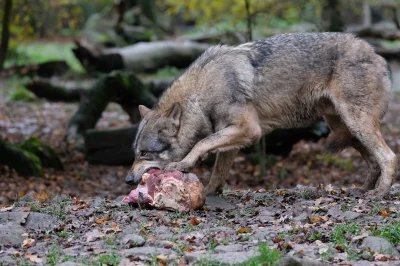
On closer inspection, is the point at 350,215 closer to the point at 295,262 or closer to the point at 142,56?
the point at 295,262

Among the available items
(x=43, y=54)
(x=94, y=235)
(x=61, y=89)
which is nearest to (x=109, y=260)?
(x=94, y=235)

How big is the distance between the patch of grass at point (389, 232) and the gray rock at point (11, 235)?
10.5ft

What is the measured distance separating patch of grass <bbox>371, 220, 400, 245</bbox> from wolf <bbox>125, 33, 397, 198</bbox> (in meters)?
1.57

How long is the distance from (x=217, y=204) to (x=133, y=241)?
1.88m

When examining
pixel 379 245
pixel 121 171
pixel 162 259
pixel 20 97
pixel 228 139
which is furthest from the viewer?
pixel 20 97

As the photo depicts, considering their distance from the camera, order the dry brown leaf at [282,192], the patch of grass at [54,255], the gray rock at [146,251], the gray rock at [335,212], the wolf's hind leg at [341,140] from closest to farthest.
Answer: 1. the patch of grass at [54,255]
2. the gray rock at [146,251]
3. the gray rock at [335,212]
4. the dry brown leaf at [282,192]
5. the wolf's hind leg at [341,140]

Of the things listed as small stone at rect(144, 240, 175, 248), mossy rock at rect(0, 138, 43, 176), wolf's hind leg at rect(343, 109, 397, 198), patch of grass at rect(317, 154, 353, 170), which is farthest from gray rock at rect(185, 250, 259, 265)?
patch of grass at rect(317, 154, 353, 170)

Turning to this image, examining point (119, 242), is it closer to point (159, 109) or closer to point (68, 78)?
point (159, 109)

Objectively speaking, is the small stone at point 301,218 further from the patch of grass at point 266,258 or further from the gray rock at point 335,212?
the patch of grass at point 266,258

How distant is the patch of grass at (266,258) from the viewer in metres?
4.80

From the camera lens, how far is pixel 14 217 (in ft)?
20.9

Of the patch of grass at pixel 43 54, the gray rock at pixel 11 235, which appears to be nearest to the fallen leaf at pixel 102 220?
the gray rock at pixel 11 235

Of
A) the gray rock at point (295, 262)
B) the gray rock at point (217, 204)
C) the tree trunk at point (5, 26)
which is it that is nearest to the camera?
the gray rock at point (295, 262)

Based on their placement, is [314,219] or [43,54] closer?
[314,219]
